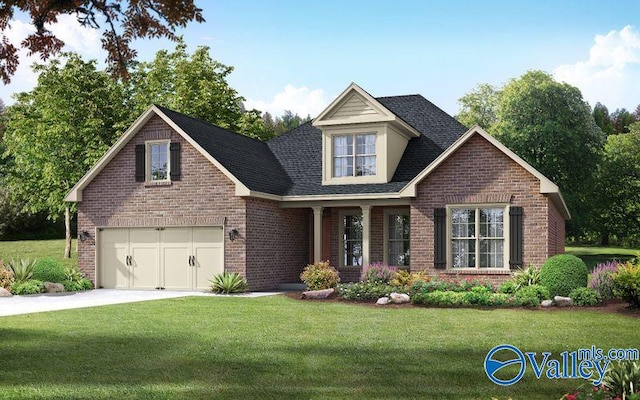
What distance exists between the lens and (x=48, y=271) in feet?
77.7

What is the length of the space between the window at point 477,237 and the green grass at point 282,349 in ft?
15.4

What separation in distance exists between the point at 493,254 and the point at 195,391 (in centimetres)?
1410

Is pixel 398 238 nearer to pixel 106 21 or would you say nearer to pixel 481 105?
pixel 106 21

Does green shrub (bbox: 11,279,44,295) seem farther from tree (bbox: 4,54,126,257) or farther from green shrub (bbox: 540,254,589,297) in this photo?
tree (bbox: 4,54,126,257)

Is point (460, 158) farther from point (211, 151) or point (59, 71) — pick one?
point (59, 71)

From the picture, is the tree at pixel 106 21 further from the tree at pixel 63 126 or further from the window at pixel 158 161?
the tree at pixel 63 126

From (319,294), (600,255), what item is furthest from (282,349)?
(600,255)

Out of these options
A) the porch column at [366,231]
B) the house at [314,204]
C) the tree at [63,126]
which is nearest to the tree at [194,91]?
the tree at [63,126]

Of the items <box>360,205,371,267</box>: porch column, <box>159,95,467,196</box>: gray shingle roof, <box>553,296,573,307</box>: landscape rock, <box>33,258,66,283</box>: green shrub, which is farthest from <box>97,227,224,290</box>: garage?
<box>553,296,573,307</box>: landscape rock

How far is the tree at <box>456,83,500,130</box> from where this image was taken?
57062 mm

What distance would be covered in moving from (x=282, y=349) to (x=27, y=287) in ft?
44.9

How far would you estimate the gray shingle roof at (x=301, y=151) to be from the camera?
2420 cm

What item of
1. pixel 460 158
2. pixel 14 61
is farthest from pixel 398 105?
pixel 14 61

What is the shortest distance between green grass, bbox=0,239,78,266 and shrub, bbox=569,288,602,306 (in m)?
27.5
